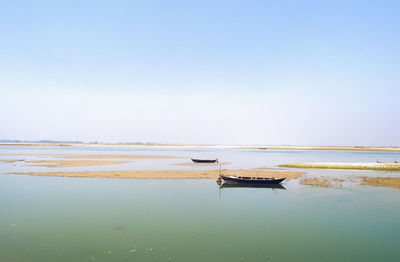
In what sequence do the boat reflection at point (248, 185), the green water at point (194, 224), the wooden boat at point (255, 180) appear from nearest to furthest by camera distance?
1. the green water at point (194, 224)
2. the boat reflection at point (248, 185)
3. the wooden boat at point (255, 180)

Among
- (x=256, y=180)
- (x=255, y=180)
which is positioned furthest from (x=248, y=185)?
(x=256, y=180)

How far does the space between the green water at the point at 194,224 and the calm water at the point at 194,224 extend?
6 centimetres

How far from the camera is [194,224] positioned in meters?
16.8

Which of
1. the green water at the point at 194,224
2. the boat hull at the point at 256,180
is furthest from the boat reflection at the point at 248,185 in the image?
the green water at the point at 194,224

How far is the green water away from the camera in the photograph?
491 inches

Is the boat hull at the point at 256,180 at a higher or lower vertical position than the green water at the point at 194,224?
higher

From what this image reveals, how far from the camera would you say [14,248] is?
12.7 meters

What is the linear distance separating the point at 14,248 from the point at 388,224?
23.1 m

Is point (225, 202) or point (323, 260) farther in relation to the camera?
point (225, 202)

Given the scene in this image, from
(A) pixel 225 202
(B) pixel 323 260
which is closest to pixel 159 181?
(A) pixel 225 202

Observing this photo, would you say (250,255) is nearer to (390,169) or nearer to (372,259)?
(372,259)

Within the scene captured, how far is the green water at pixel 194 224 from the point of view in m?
12.5

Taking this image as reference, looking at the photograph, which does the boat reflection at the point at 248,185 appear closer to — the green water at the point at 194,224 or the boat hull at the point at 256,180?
the boat hull at the point at 256,180

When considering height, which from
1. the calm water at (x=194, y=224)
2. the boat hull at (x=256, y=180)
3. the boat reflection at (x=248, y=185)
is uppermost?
the boat hull at (x=256, y=180)
